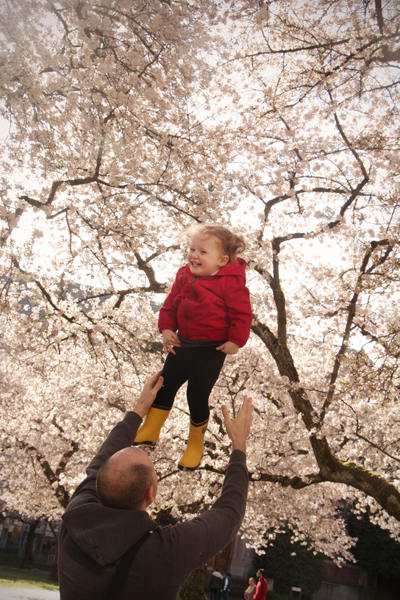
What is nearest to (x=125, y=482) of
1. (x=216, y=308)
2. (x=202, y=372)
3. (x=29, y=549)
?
(x=202, y=372)

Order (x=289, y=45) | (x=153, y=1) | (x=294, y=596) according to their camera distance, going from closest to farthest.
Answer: (x=153, y=1), (x=289, y=45), (x=294, y=596)

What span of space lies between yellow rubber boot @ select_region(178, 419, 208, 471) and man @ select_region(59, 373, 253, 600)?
16.7 inches

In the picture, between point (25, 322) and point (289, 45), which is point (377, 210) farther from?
point (25, 322)

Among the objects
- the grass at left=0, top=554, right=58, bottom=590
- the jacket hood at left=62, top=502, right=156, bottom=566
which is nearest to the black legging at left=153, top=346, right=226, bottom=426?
the jacket hood at left=62, top=502, right=156, bottom=566

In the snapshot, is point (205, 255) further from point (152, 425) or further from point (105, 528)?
point (105, 528)

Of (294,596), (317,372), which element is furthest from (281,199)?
(294,596)

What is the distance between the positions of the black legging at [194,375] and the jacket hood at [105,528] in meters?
0.62

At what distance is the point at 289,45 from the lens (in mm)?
4984

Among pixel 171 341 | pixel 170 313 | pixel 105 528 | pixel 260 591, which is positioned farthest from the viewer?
pixel 260 591

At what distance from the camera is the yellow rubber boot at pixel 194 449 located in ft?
7.04

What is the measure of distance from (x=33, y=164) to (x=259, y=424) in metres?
7.91

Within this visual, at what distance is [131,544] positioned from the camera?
1.52 metres

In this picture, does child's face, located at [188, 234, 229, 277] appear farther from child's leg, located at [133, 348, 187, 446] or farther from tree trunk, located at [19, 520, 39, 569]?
tree trunk, located at [19, 520, 39, 569]

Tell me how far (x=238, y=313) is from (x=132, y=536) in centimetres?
108
